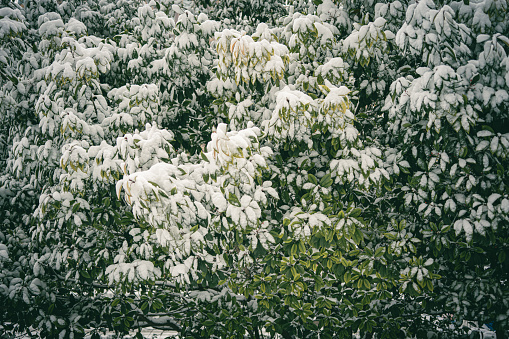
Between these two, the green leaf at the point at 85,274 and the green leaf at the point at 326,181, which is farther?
the green leaf at the point at 85,274

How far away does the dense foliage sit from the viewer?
2865 millimetres

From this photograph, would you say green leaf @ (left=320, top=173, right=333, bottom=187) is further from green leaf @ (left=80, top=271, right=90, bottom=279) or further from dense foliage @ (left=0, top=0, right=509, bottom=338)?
green leaf @ (left=80, top=271, right=90, bottom=279)

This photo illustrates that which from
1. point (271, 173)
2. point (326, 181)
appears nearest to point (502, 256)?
point (326, 181)

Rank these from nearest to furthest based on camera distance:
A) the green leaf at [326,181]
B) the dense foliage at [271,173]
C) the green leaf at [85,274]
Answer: the dense foliage at [271,173] < the green leaf at [326,181] < the green leaf at [85,274]

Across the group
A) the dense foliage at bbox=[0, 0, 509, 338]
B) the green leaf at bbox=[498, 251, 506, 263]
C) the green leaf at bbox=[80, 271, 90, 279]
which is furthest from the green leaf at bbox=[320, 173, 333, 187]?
the green leaf at bbox=[80, 271, 90, 279]

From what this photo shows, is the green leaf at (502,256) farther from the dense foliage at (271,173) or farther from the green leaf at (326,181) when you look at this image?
the green leaf at (326,181)

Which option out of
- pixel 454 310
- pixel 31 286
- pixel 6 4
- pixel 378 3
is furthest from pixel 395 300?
pixel 6 4

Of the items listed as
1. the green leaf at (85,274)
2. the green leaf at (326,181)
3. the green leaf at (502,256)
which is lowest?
the green leaf at (85,274)

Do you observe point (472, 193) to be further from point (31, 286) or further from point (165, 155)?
point (31, 286)

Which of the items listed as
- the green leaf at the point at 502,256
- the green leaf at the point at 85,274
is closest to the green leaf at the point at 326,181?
the green leaf at the point at 502,256

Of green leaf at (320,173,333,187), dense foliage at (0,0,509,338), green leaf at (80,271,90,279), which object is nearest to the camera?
dense foliage at (0,0,509,338)

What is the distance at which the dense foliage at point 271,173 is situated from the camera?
113 inches

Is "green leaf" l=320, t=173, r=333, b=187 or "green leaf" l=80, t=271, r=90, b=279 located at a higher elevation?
"green leaf" l=320, t=173, r=333, b=187

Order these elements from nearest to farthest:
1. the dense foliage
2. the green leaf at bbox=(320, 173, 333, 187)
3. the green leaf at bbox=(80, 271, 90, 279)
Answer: the dense foliage < the green leaf at bbox=(320, 173, 333, 187) < the green leaf at bbox=(80, 271, 90, 279)
